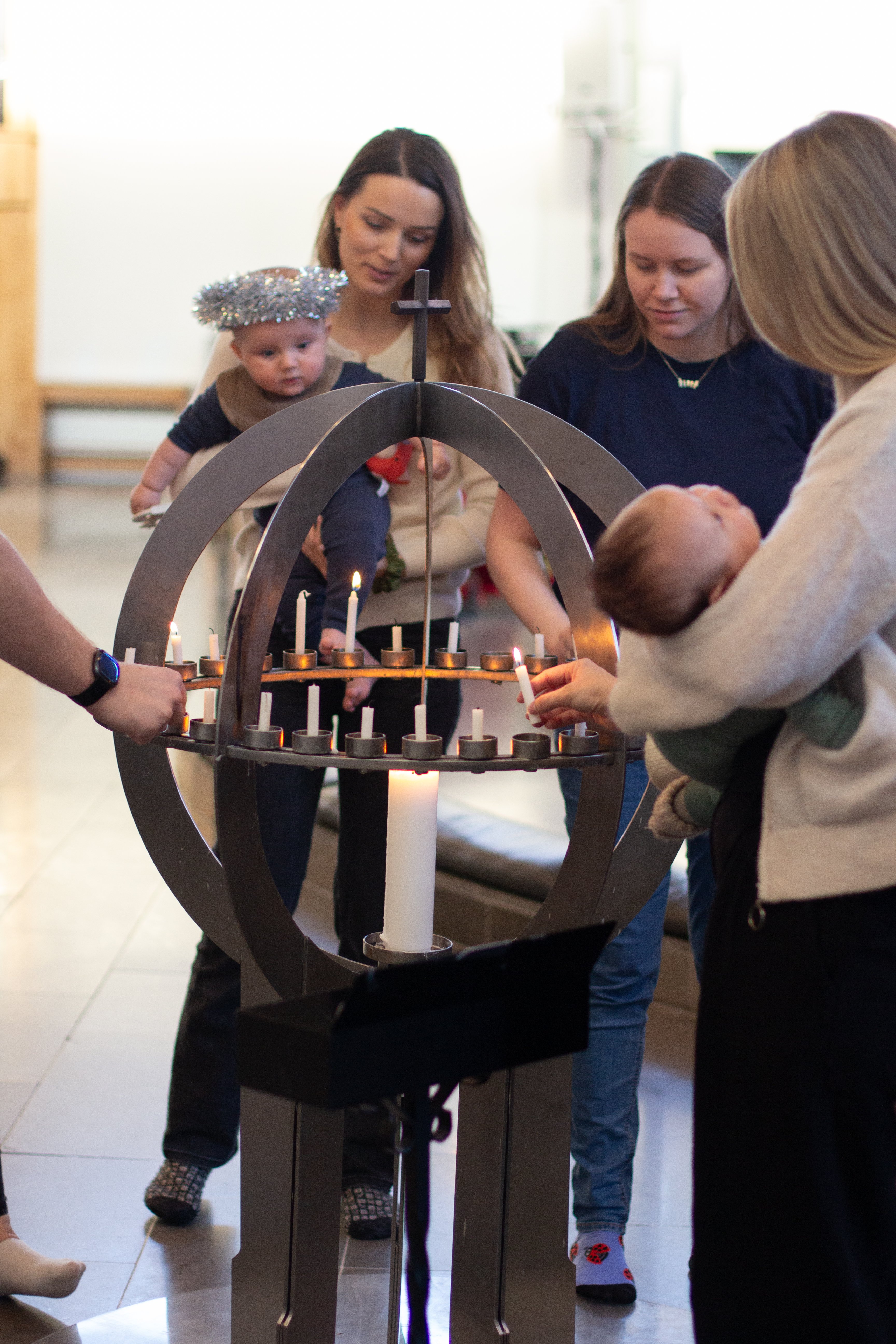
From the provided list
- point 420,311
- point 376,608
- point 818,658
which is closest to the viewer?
point 818,658

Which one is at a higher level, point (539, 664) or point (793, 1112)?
point (539, 664)

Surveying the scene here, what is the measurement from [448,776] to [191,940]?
1954mm

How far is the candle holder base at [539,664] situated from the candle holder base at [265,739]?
354 mm

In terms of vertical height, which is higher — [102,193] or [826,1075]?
[102,193]

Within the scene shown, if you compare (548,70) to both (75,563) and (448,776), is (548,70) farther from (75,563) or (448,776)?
Answer: (448,776)

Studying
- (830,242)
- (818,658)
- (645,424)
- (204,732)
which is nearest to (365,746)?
(204,732)

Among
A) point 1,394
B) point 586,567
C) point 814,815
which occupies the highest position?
point 1,394

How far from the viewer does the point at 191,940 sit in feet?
10.6

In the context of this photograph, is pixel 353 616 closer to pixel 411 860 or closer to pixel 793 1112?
pixel 411 860

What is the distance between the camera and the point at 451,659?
1449 mm

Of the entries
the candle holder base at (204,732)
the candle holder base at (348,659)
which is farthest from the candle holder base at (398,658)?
the candle holder base at (204,732)

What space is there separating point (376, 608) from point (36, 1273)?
0.97 meters

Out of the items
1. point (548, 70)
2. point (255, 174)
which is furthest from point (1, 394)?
point (548, 70)

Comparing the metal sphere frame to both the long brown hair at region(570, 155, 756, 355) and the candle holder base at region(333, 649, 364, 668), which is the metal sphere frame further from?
the long brown hair at region(570, 155, 756, 355)
